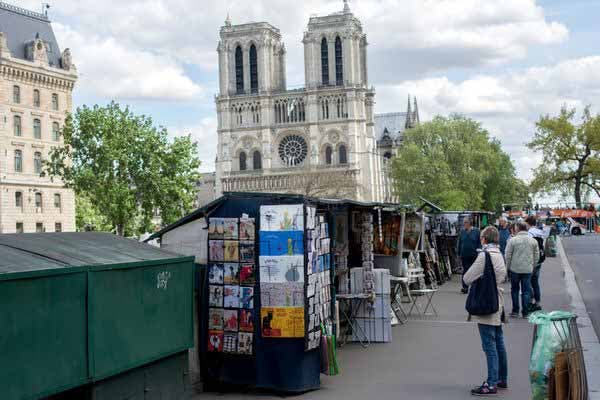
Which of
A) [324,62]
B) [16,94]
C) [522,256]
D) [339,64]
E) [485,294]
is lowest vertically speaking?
[485,294]

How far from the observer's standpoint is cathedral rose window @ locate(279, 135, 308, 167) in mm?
121062

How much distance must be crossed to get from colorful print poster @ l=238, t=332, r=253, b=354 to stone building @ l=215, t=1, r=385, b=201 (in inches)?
4162

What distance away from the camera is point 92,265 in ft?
25.1

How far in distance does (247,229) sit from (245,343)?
1289 millimetres

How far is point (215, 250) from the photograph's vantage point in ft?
33.6

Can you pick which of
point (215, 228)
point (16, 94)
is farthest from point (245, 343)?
point (16, 94)

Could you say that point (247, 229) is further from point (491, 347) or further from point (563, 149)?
point (563, 149)

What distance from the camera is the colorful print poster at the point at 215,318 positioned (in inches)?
400

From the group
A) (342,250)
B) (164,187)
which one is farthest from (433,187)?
(342,250)

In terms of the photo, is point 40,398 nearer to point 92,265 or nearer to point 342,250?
point 92,265

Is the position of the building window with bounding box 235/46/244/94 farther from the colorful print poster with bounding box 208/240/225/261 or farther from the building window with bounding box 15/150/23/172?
the colorful print poster with bounding box 208/240/225/261

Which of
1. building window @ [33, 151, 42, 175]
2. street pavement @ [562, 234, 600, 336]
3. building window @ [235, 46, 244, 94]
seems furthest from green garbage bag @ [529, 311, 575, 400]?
building window @ [235, 46, 244, 94]

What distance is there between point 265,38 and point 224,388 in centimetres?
11457

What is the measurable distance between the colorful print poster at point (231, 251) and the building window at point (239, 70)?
114524 mm
